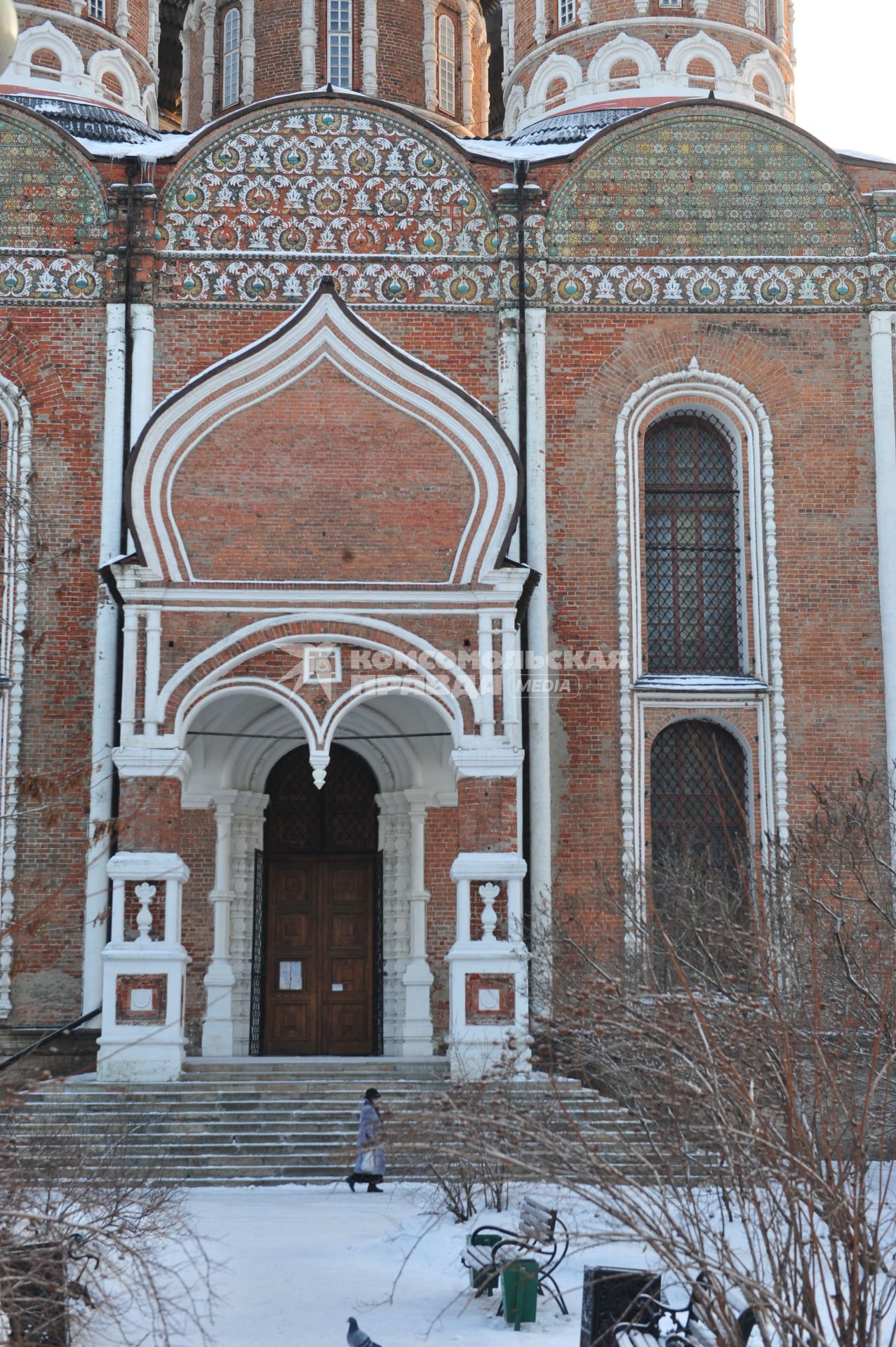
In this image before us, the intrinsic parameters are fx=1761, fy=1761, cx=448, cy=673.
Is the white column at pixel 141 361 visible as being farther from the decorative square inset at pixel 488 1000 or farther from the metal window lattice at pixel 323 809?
the decorative square inset at pixel 488 1000

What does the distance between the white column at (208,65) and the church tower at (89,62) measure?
44.2 inches

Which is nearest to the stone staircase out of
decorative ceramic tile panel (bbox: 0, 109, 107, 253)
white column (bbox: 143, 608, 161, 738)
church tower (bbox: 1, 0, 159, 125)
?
white column (bbox: 143, 608, 161, 738)

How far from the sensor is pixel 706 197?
60.5ft

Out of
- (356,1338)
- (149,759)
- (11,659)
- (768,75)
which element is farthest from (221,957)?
(768,75)

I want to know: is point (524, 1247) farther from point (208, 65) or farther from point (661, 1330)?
point (208, 65)

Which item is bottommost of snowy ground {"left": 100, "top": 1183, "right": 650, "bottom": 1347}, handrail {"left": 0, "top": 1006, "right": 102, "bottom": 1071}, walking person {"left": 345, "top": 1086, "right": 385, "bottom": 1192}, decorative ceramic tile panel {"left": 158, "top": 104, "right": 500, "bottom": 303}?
snowy ground {"left": 100, "top": 1183, "right": 650, "bottom": 1347}

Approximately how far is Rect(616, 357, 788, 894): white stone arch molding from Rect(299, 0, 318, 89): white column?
26.3 ft

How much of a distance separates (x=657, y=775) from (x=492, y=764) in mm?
2803

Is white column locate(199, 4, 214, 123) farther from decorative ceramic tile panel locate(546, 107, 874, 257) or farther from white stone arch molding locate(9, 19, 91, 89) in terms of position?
decorative ceramic tile panel locate(546, 107, 874, 257)

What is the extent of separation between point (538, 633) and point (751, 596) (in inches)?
90.3

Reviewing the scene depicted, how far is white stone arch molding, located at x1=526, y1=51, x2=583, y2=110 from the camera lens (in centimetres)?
2159

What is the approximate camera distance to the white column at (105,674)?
1642 cm

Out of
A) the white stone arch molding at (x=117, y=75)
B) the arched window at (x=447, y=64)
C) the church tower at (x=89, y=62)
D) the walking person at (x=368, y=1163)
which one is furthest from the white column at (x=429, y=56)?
the walking person at (x=368, y=1163)

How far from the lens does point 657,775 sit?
57.5ft
